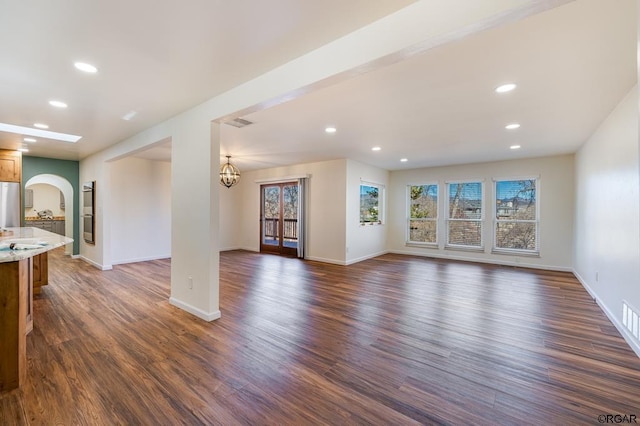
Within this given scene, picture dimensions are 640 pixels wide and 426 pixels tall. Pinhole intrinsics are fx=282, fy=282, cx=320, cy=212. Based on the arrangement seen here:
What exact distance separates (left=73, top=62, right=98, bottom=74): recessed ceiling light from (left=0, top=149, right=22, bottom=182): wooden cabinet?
17.4ft

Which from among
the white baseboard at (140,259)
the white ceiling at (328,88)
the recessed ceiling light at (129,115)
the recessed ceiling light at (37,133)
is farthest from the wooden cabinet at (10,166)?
the recessed ceiling light at (129,115)

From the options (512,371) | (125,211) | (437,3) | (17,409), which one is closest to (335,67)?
(437,3)

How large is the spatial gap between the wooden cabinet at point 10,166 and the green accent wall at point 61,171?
53cm

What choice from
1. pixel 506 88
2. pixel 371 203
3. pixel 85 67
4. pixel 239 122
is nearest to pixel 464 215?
pixel 371 203

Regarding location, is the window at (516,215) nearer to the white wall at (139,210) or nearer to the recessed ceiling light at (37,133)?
the white wall at (139,210)

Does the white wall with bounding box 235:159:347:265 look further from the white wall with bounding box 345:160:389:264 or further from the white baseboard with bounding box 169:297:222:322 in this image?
the white baseboard with bounding box 169:297:222:322

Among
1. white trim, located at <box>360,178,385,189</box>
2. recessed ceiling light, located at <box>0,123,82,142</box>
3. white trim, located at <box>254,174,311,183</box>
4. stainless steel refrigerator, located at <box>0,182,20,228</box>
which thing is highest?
recessed ceiling light, located at <box>0,123,82,142</box>

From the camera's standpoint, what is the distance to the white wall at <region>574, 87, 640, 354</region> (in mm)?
2777

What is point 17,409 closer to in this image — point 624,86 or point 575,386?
point 575,386

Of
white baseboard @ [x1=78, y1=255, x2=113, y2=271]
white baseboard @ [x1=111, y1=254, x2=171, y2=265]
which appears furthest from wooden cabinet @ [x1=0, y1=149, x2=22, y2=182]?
white baseboard @ [x1=111, y1=254, x2=171, y2=265]

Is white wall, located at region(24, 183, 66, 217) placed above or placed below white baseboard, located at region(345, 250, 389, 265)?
above

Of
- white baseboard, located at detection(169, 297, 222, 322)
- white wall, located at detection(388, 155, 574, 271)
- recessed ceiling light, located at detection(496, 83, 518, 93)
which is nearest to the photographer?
recessed ceiling light, located at detection(496, 83, 518, 93)

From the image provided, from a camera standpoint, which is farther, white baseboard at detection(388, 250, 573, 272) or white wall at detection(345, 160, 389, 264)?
white wall at detection(345, 160, 389, 264)

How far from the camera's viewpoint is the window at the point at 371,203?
7322 mm
